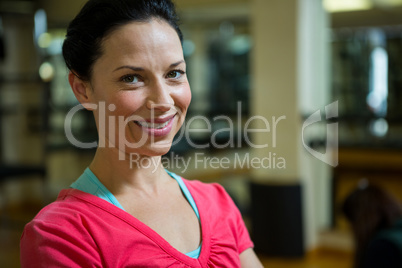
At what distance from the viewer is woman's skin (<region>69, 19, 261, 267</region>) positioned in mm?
722

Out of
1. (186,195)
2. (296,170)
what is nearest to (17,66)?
(296,170)

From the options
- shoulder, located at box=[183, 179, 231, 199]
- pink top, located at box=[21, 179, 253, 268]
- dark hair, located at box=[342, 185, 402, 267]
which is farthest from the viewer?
dark hair, located at box=[342, 185, 402, 267]

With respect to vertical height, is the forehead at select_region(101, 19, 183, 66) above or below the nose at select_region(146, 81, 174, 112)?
above

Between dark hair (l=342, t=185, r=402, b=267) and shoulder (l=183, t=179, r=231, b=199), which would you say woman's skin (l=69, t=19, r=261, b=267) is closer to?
shoulder (l=183, t=179, r=231, b=199)

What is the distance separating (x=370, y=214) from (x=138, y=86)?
170 centimetres

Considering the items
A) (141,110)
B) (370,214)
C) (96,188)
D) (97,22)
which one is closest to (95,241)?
(96,188)

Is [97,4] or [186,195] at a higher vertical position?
[97,4]

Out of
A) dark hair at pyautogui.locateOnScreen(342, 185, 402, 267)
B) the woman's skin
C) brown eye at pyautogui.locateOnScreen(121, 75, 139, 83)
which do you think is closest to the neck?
the woman's skin

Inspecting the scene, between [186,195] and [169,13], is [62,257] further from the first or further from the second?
[169,13]

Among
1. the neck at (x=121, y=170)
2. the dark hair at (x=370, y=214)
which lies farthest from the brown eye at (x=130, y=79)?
the dark hair at (x=370, y=214)

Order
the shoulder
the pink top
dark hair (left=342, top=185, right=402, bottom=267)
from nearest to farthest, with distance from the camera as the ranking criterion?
the pink top → the shoulder → dark hair (left=342, top=185, right=402, bottom=267)

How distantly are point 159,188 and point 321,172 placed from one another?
3654 millimetres

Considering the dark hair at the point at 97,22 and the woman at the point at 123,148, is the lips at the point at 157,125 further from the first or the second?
the dark hair at the point at 97,22

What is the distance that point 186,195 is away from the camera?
0.88 m
